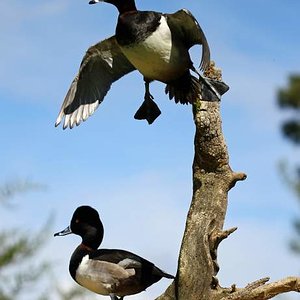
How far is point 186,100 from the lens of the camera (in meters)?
5.90

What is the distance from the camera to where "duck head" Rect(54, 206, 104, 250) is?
611 centimetres

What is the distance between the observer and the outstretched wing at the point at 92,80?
6316 millimetres

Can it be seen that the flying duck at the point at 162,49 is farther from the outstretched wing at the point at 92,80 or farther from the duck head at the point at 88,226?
the duck head at the point at 88,226

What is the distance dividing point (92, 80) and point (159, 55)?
0.76 m

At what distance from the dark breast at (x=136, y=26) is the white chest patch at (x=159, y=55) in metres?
0.03

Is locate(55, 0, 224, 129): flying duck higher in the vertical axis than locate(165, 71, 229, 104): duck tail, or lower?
higher

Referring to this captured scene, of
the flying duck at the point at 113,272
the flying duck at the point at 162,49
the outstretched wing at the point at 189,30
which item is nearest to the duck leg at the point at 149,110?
the flying duck at the point at 162,49

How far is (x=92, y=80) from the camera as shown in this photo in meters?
6.39

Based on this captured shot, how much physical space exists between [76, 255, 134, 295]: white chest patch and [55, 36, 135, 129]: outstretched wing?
900 millimetres

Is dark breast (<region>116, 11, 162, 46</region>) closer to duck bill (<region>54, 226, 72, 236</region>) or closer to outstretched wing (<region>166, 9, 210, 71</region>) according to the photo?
outstretched wing (<region>166, 9, 210, 71</region>)

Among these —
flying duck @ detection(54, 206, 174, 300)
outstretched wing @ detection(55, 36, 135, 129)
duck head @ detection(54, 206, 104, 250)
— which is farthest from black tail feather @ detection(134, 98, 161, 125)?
flying duck @ detection(54, 206, 174, 300)

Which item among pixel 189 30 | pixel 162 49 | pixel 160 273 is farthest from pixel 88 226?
pixel 189 30

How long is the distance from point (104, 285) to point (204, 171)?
0.84 m

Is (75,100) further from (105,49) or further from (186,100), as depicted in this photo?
(186,100)
